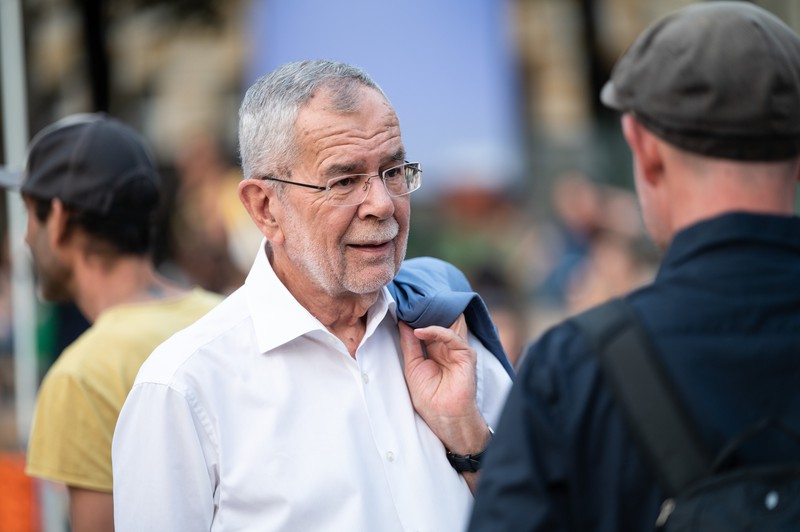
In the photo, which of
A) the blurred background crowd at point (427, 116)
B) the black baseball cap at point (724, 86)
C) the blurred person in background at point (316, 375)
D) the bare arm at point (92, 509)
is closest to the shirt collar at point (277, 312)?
the blurred person in background at point (316, 375)

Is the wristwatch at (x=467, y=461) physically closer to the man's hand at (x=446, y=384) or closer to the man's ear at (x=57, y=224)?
the man's hand at (x=446, y=384)

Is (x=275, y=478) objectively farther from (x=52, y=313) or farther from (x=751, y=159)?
(x=52, y=313)

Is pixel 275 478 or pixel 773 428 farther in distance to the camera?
pixel 275 478

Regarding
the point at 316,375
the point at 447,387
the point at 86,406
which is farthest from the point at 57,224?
the point at 447,387

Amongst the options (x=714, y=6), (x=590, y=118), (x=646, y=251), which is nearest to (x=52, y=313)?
(x=646, y=251)

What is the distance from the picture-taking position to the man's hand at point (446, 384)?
86.8 inches

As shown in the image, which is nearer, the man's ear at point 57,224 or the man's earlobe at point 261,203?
the man's earlobe at point 261,203

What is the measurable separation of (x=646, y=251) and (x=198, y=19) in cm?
577

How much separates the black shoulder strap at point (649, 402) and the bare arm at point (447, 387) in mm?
790

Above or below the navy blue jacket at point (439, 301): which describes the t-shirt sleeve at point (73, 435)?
below

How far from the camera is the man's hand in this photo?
7.23 feet

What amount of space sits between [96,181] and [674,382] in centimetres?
209

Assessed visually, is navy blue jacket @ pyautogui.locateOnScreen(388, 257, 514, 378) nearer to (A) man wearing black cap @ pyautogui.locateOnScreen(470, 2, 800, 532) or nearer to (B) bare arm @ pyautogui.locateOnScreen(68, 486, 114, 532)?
(A) man wearing black cap @ pyautogui.locateOnScreen(470, 2, 800, 532)

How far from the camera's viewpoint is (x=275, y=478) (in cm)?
209
